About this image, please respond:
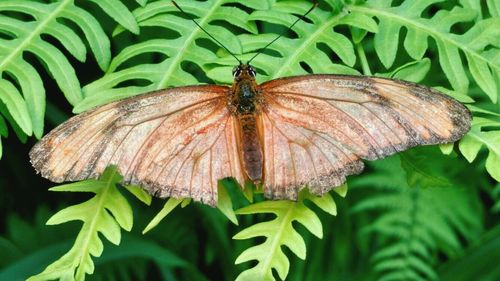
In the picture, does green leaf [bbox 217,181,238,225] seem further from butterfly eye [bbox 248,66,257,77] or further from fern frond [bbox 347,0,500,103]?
fern frond [bbox 347,0,500,103]

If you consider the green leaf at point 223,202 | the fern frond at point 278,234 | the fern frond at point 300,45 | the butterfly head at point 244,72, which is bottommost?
the fern frond at point 278,234

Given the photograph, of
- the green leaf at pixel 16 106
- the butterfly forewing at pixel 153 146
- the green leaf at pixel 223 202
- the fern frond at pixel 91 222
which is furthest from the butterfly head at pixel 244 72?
the green leaf at pixel 16 106

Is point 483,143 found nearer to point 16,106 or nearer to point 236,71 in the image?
point 236,71

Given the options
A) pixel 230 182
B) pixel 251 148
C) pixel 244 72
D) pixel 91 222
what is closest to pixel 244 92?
pixel 244 72

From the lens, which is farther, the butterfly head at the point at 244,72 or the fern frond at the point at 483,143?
the butterfly head at the point at 244,72

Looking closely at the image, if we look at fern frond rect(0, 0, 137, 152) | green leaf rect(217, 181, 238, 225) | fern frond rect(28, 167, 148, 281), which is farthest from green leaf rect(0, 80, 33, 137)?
green leaf rect(217, 181, 238, 225)

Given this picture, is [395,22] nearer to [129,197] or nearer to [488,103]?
[488,103]

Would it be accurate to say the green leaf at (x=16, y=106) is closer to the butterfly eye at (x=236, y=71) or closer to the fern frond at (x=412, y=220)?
the butterfly eye at (x=236, y=71)
